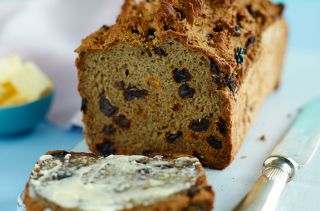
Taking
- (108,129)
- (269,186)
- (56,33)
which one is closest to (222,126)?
(269,186)

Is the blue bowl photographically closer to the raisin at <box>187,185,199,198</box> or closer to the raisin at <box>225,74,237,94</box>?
the raisin at <box>225,74,237,94</box>

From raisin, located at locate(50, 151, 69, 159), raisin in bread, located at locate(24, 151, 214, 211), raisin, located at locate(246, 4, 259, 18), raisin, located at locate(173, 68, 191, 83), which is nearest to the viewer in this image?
raisin in bread, located at locate(24, 151, 214, 211)

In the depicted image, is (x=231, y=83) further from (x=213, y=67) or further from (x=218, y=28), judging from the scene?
(x=218, y=28)

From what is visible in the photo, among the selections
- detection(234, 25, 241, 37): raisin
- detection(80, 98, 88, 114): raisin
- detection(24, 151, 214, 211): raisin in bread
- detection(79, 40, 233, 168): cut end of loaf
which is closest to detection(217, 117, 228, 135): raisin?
detection(79, 40, 233, 168): cut end of loaf

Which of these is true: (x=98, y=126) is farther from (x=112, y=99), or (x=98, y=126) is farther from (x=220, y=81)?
(x=220, y=81)

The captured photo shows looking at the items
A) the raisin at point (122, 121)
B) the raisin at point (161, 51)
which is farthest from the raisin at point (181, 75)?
the raisin at point (122, 121)

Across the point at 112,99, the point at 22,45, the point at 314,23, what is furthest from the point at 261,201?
the point at 314,23
